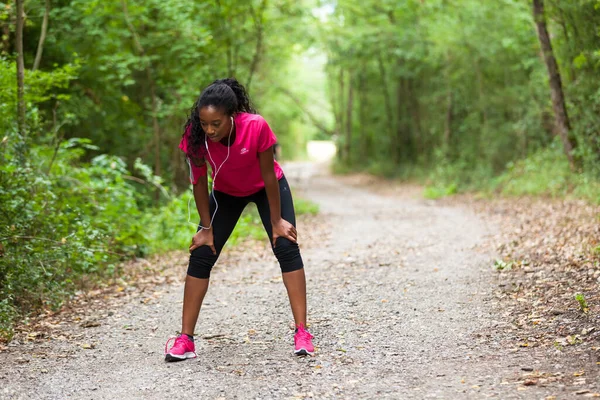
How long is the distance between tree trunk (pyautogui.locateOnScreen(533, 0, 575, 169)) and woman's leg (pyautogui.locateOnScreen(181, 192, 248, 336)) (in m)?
11.0

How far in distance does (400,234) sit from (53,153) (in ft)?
18.6

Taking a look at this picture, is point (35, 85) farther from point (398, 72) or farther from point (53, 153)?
point (398, 72)

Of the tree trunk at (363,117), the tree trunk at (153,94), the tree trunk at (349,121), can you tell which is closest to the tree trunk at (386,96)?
the tree trunk at (363,117)

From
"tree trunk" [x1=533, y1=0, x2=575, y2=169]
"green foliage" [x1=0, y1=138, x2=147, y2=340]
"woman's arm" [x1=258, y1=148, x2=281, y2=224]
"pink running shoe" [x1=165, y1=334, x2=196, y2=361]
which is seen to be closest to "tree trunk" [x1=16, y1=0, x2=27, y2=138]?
"green foliage" [x1=0, y1=138, x2=147, y2=340]

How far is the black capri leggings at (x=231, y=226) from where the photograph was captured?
4.66m

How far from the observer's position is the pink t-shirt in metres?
4.36

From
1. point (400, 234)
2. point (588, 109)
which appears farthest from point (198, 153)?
point (588, 109)

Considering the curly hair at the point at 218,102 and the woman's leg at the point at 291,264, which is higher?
the curly hair at the point at 218,102

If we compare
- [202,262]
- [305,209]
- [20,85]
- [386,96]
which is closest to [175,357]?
[202,262]

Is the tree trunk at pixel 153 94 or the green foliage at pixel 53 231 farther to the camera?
the tree trunk at pixel 153 94

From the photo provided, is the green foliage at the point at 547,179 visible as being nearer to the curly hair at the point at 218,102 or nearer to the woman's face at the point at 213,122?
the curly hair at the point at 218,102

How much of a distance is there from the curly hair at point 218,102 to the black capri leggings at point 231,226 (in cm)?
45

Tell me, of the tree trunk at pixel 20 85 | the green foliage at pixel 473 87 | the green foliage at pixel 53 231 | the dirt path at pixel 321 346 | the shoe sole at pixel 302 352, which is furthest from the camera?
the green foliage at pixel 473 87

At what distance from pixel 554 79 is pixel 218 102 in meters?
11.7
